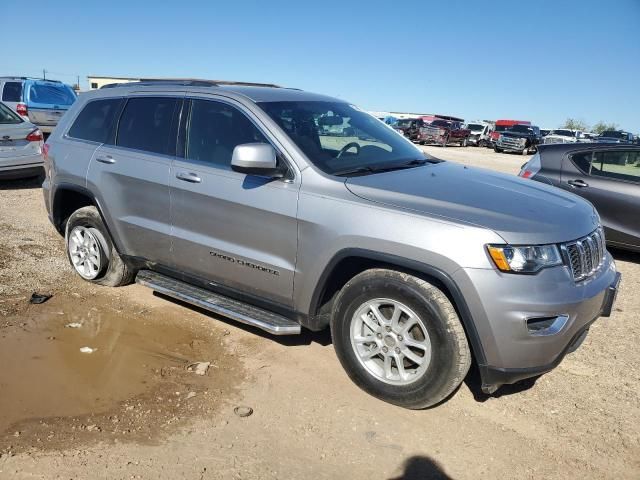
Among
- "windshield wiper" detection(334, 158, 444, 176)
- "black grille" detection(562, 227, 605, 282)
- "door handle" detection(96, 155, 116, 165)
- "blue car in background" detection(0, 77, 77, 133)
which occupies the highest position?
"blue car in background" detection(0, 77, 77, 133)

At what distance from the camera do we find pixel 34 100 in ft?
41.2

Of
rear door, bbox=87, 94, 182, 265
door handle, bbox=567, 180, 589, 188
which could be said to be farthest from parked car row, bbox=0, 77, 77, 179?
door handle, bbox=567, 180, 589, 188

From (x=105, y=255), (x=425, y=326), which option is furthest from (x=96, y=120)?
(x=425, y=326)

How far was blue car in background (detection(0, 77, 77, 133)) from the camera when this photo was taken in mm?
12430

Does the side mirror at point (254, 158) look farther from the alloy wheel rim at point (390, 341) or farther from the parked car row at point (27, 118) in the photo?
the parked car row at point (27, 118)

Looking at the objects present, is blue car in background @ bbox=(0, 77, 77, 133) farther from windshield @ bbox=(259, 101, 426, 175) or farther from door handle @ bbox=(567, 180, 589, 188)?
door handle @ bbox=(567, 180, 589, 188)

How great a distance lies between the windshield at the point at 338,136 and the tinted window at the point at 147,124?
93cm

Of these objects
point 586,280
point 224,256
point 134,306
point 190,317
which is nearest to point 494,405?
point 586,280

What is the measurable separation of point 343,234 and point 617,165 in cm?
501

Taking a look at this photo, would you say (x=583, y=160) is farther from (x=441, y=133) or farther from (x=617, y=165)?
(x=441, y=133)

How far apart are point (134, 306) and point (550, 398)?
11.2ft

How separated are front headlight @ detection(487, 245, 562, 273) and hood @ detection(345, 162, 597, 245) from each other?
0.14 ft

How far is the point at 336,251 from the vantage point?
10.6 feet

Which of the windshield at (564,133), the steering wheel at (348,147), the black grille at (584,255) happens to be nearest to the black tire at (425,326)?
the black grille at (584,255)
